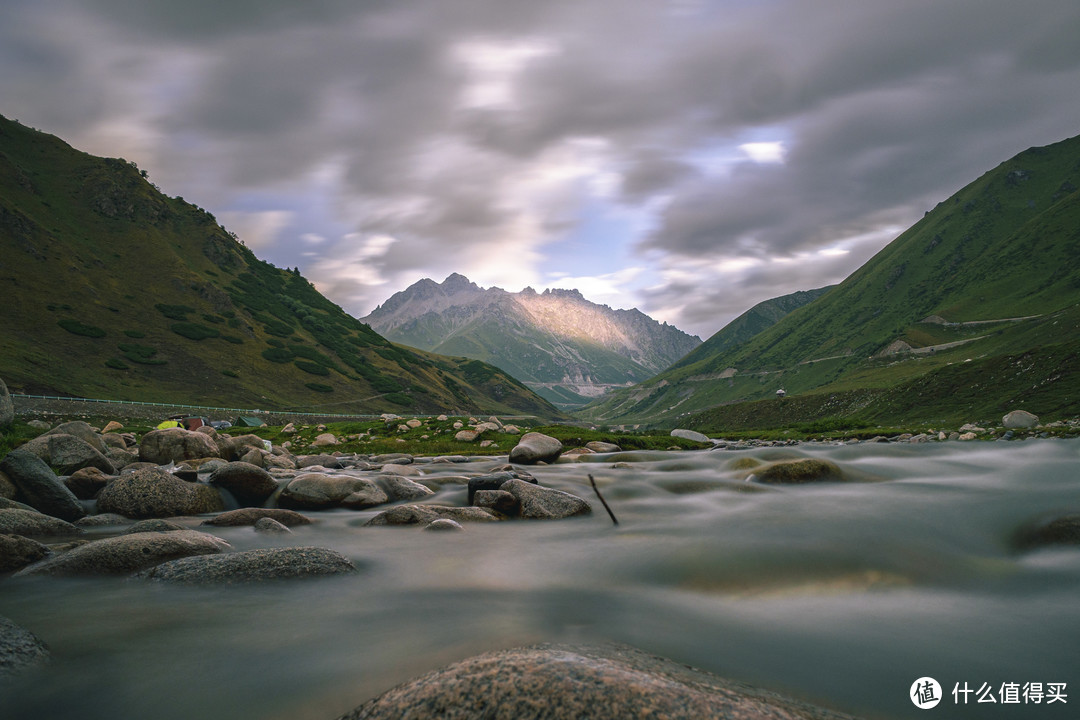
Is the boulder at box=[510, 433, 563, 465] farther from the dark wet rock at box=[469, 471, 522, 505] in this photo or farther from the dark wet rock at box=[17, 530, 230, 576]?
the dark wet rock at box=[17, 530, 230, 576]

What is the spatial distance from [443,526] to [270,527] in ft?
15.6

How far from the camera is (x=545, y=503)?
16453mm

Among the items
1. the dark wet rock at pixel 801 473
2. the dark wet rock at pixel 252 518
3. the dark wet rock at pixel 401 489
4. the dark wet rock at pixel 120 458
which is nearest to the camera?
the dark wet rock at pixel 252 518

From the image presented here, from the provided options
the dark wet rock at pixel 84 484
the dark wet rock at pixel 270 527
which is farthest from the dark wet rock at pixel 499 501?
the dark wet rock at pixel 84 484

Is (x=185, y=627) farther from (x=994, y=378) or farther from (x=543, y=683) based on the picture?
(x=994, y=378)

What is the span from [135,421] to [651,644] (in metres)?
74.6

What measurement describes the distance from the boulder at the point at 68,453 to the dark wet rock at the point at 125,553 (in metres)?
14.0

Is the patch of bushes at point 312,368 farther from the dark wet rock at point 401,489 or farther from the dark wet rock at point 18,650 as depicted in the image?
the dark wet rock at point 18,650

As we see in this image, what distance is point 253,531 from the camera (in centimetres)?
1364

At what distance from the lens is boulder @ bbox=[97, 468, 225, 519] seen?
15250 mm

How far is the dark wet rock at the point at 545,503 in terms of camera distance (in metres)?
16.2

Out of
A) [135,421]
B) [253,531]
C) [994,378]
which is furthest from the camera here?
[994,378]

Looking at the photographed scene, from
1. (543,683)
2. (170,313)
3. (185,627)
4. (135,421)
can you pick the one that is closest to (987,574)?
(543,683)

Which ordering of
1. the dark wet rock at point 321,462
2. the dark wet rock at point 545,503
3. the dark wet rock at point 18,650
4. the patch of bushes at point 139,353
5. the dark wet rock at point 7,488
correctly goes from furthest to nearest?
the patch of bushes at point 139,353 < the dark wet rock at point 321,462 < the dark wet rock at point 545,503 < the dark wet rock at point 7,488 < the dark wet rock at point 18,650
